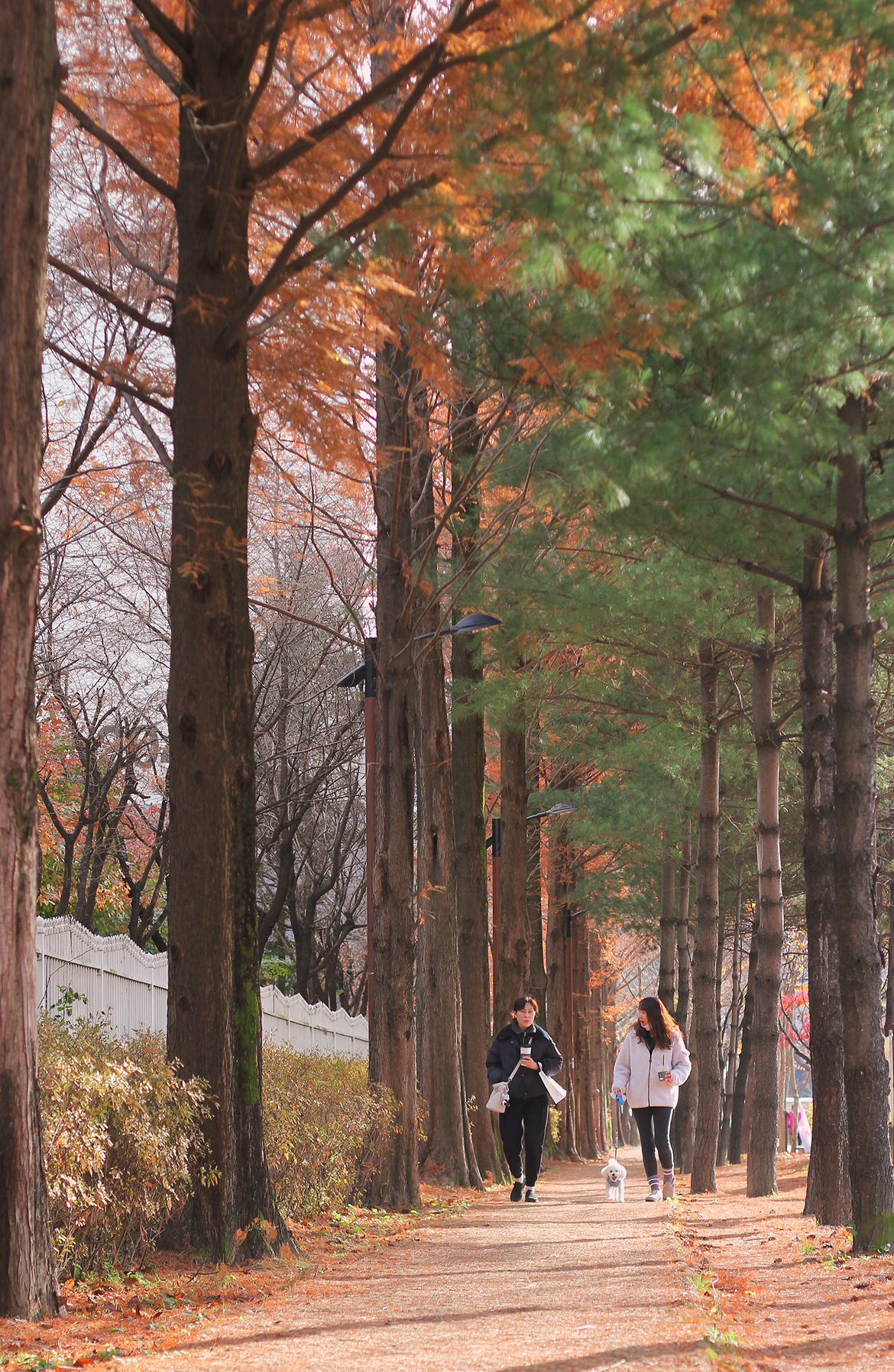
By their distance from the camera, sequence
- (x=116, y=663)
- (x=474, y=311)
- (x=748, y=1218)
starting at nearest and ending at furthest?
(x=474, y=311)
(x=748, y=1218)
(x=116, y=663)

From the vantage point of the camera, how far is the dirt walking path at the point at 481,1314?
4766 mm

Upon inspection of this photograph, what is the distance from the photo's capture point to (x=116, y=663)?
2097 centimetres

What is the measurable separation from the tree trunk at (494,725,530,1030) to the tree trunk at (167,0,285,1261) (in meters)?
10.8

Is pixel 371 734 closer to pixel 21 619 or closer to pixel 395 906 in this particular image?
pixel 395 906

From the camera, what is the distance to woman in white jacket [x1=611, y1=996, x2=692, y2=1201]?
12078 millimetres

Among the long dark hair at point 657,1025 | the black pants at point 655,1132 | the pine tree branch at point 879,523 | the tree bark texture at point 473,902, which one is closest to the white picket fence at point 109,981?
the tree bark texture at point 473,902

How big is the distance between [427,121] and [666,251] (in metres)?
1.60

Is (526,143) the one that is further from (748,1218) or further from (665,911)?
(665,911)

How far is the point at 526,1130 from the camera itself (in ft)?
41.4

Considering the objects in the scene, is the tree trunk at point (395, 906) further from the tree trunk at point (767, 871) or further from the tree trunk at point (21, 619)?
the tree trunk at point (21, 619)

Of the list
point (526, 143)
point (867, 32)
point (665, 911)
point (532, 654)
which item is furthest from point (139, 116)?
point (665, 911)

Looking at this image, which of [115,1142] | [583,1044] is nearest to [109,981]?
[115,1142]

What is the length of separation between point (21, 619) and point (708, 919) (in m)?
12.7

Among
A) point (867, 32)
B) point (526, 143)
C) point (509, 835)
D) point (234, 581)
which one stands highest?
point (867, 32)
